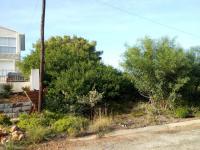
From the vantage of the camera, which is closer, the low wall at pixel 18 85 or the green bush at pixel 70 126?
the green bush at pixel 70 126

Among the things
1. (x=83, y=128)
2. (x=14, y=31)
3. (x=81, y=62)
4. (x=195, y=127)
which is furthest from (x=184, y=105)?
(x=14, y=31)

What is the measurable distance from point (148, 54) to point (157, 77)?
1.24 meters

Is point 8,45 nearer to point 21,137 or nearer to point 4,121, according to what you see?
point 4,121

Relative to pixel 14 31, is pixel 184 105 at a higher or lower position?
lower

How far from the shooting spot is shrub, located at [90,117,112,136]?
1622 centimetres

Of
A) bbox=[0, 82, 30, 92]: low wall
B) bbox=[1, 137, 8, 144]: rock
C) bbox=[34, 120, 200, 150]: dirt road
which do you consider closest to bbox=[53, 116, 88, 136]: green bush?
bbox=[34, 120, 200, 150]: dirt road

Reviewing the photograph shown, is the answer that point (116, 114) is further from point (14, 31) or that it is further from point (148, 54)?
point (14, 31)

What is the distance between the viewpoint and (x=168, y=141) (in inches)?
Result: 575

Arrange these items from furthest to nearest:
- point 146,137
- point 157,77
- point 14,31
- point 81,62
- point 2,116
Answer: point 14,31 → point 81,62 → point 157,77 → point 2,116 → point 146,137

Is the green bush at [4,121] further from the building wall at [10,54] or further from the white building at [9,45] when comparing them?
the white building at [9,45]

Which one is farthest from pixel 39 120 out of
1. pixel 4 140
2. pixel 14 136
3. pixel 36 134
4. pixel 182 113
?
pixel 182 113

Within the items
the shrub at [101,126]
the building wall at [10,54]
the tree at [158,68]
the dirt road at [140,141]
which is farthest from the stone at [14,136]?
the building wall at [10,54]

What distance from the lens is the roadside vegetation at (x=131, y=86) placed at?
1981cm

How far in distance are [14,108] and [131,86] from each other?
21.1 feet
